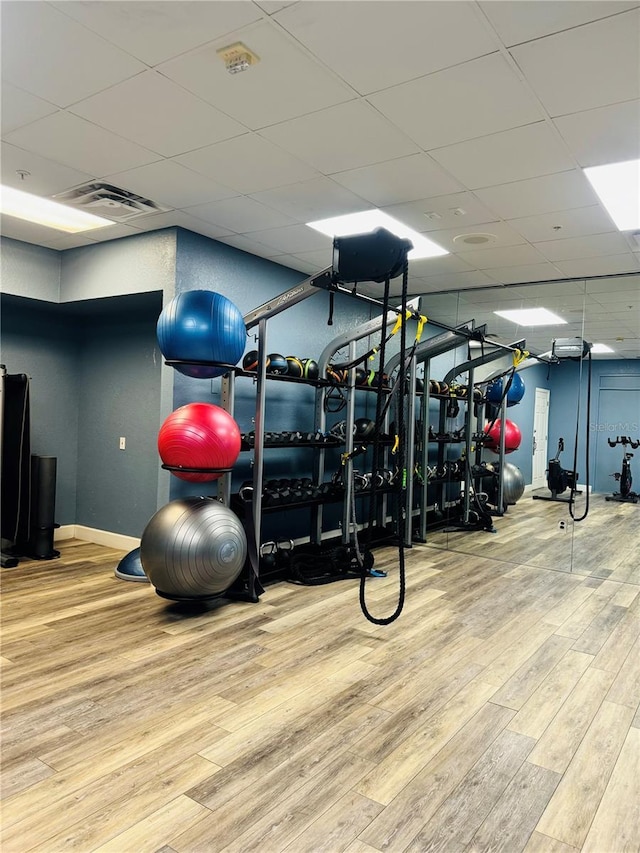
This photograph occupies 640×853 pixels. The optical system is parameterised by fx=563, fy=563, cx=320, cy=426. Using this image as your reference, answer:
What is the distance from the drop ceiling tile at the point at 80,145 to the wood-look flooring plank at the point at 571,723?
3378mm

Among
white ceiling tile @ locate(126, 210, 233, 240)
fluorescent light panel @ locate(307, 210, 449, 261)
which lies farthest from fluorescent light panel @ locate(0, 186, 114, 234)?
fluorescent light panel @ locate(307, 210, 449, 261)

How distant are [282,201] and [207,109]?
1.11m

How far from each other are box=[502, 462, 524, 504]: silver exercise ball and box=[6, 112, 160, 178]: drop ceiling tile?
4.41m

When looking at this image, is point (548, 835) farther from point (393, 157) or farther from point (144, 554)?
point (393, 157)

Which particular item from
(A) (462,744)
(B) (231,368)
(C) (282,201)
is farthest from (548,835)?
(C) (282,201)

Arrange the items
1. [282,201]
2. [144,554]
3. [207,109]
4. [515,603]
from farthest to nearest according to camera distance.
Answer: [515,603], [282,201], [144,554], [207,109]

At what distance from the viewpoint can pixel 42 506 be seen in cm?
471

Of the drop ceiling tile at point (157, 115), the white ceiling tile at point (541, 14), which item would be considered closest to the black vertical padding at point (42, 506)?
the drop ceiling tile at point (157, 115)

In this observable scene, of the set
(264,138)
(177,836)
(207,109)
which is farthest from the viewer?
(264,138)

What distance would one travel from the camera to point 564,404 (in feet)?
16.7

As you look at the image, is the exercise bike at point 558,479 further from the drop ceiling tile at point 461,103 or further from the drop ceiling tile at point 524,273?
the drop ceiling tile at point 461,103

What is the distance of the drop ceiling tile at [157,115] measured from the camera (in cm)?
244

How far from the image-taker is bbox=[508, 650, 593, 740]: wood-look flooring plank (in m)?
2.36

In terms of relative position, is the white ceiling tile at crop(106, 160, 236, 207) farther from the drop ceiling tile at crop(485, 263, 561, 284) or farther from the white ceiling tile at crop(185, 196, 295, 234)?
the drop ceiling tile at crop(485, 263, 561, 284)
